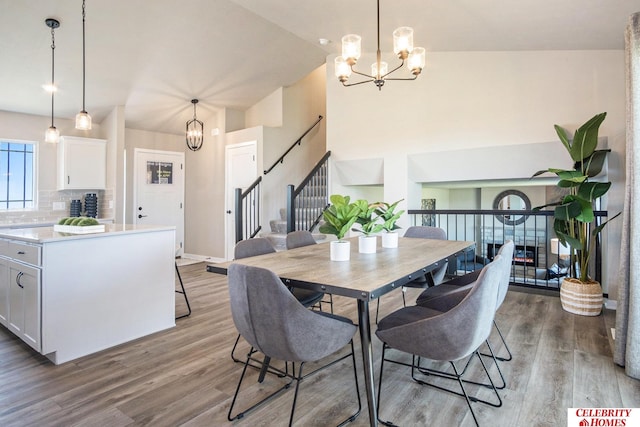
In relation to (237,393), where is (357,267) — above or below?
above

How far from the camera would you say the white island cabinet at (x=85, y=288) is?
260cm

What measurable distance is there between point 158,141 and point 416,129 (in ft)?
15.5

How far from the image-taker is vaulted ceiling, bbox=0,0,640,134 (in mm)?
3426

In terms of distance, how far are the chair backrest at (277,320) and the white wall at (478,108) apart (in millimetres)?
3620

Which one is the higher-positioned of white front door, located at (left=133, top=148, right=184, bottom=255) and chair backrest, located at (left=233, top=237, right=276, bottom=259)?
white front door, located at (left=133, top=148, right=184, bottom=255)

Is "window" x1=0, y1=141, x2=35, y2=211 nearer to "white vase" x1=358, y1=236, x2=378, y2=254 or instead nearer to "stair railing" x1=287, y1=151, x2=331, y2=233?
"stair railing" x1=287, y1=151, x2=331, y2=233

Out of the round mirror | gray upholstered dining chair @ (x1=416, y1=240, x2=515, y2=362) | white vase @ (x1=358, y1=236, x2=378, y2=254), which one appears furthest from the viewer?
the round mirror

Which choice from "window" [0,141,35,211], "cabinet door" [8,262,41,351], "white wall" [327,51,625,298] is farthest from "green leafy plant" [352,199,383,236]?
"window" [0,141,35,211]

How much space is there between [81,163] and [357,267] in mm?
5327

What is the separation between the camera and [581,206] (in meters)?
3.41

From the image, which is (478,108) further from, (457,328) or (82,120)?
(82,120)

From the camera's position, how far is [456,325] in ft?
5.46

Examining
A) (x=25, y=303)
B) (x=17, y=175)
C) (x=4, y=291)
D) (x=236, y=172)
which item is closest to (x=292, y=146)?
(x=236, y=172)

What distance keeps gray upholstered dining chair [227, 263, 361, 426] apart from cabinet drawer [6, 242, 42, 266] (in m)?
1.76
